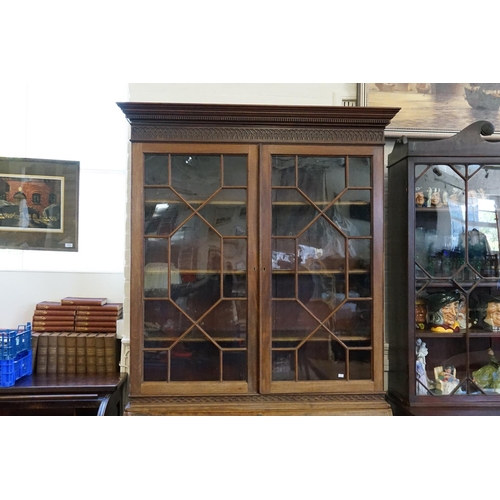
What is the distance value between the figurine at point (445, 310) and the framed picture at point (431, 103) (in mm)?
909

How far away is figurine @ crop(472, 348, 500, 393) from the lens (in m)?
1.66

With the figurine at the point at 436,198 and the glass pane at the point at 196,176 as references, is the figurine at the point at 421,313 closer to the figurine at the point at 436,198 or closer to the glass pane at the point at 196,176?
the figurine at the point at 436,198

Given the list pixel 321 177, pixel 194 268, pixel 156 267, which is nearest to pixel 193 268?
pixel 194 268

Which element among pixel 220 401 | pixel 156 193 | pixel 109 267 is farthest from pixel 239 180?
pixel 109 267

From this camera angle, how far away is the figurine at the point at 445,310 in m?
1.66

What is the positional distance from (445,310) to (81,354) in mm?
1906

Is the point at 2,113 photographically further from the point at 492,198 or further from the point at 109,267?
the point at 492,198

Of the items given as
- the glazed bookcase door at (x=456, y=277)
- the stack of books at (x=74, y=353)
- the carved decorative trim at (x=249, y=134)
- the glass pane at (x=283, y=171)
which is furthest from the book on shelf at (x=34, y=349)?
the glazed bookcase door at (x=456, y=277)

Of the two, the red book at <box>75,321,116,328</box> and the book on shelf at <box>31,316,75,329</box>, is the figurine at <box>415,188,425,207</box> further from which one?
the book on shelf at <box>31,316,75,329</box>

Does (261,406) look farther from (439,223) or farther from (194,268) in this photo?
(439,223)

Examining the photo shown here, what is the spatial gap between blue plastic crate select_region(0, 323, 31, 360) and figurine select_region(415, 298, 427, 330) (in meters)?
2.00

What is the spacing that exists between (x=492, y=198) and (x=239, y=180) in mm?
1245

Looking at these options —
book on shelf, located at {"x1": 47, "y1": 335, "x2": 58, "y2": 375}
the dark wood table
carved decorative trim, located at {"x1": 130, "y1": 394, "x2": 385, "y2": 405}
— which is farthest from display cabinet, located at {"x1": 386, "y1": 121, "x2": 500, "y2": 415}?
book on shelf, located at {"x1": 47, "y1": 335, "x2": 58, "y2": 375}

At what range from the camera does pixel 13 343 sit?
1716 mm
